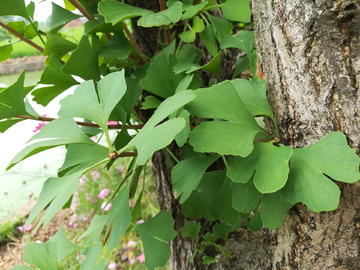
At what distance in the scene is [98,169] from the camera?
6.31 feet

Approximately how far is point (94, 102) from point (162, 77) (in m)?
0.12

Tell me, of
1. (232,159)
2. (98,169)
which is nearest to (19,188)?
(98,169)

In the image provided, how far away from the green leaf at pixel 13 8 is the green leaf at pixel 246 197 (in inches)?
21.4

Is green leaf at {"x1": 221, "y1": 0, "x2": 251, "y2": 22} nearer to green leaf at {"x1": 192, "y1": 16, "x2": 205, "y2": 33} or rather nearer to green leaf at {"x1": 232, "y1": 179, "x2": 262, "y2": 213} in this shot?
green leaf at {"x1": 192, "y1": 16, "x2": 205, "y2": 33}

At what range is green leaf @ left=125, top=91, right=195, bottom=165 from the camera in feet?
0.77

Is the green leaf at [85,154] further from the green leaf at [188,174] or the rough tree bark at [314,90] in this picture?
the rough tree bark at [314,90]

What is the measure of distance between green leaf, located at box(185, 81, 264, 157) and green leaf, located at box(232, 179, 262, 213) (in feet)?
0.28

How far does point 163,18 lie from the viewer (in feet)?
1.25

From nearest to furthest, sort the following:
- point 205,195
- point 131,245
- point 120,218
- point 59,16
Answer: point 120,218 < point 205,195 < point 59,16 < point 131,245

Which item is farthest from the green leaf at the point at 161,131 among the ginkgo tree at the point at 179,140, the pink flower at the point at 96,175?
the pink flower at the point at 96,175

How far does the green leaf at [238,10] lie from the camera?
0.47 meters

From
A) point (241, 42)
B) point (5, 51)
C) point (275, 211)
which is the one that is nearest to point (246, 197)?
point (275, 211)

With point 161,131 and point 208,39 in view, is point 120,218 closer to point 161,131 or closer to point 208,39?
point 161,131

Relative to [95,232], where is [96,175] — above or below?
below
